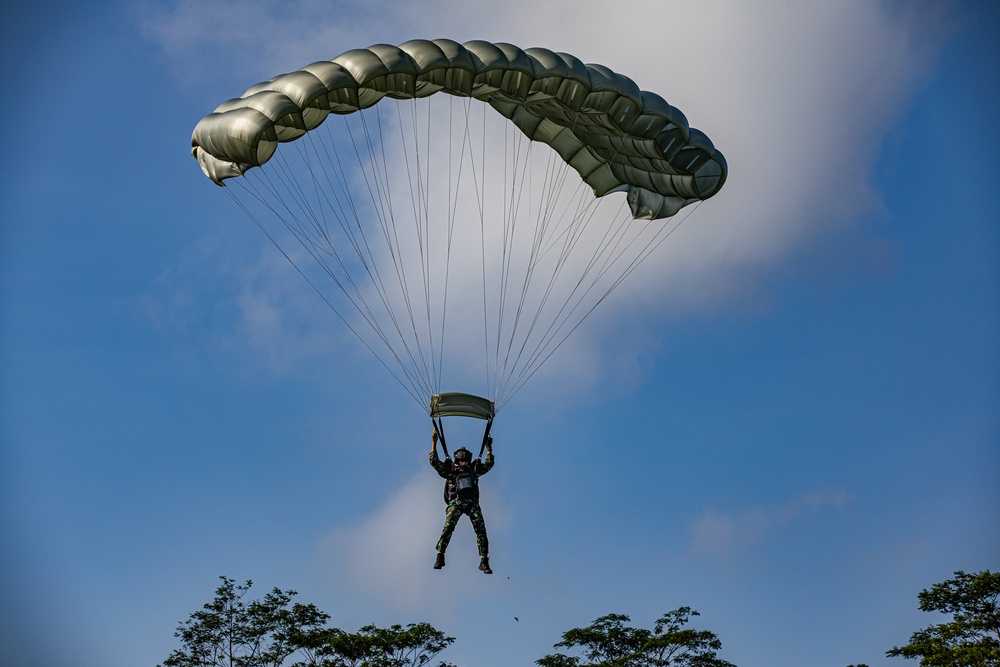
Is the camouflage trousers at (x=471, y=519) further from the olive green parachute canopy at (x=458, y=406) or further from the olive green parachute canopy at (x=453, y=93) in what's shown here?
the olive green parachute canopy at (x=453, y=93)

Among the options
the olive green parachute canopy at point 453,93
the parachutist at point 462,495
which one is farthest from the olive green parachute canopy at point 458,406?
the olive green parachute canopy at point 453,93

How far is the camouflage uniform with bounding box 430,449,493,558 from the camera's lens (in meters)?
18.9

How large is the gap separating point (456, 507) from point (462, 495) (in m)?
0.22

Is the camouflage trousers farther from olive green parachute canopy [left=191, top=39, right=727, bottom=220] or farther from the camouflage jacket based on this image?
olive green parachute canopy [left=191, top=39, right=727, bottom=220]

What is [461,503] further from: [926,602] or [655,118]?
[926,602]

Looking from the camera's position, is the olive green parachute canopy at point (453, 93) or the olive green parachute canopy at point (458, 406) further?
the olive green parachute canopy at point (458, 406)

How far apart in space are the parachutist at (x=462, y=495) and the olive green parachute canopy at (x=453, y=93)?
5636mm

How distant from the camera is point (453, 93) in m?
19.4

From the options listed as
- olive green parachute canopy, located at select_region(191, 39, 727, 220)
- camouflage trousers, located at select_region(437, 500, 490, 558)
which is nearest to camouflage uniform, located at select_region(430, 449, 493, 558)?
camouflage trousers, located at select_region(437, 500, 490, 558)

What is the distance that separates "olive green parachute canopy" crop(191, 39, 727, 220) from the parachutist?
5.64 meters

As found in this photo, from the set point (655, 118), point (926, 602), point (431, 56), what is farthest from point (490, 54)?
point (926, 602)

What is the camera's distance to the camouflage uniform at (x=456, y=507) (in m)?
18.9

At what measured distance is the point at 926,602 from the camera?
99.1ft

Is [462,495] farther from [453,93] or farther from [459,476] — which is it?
[453,93]
